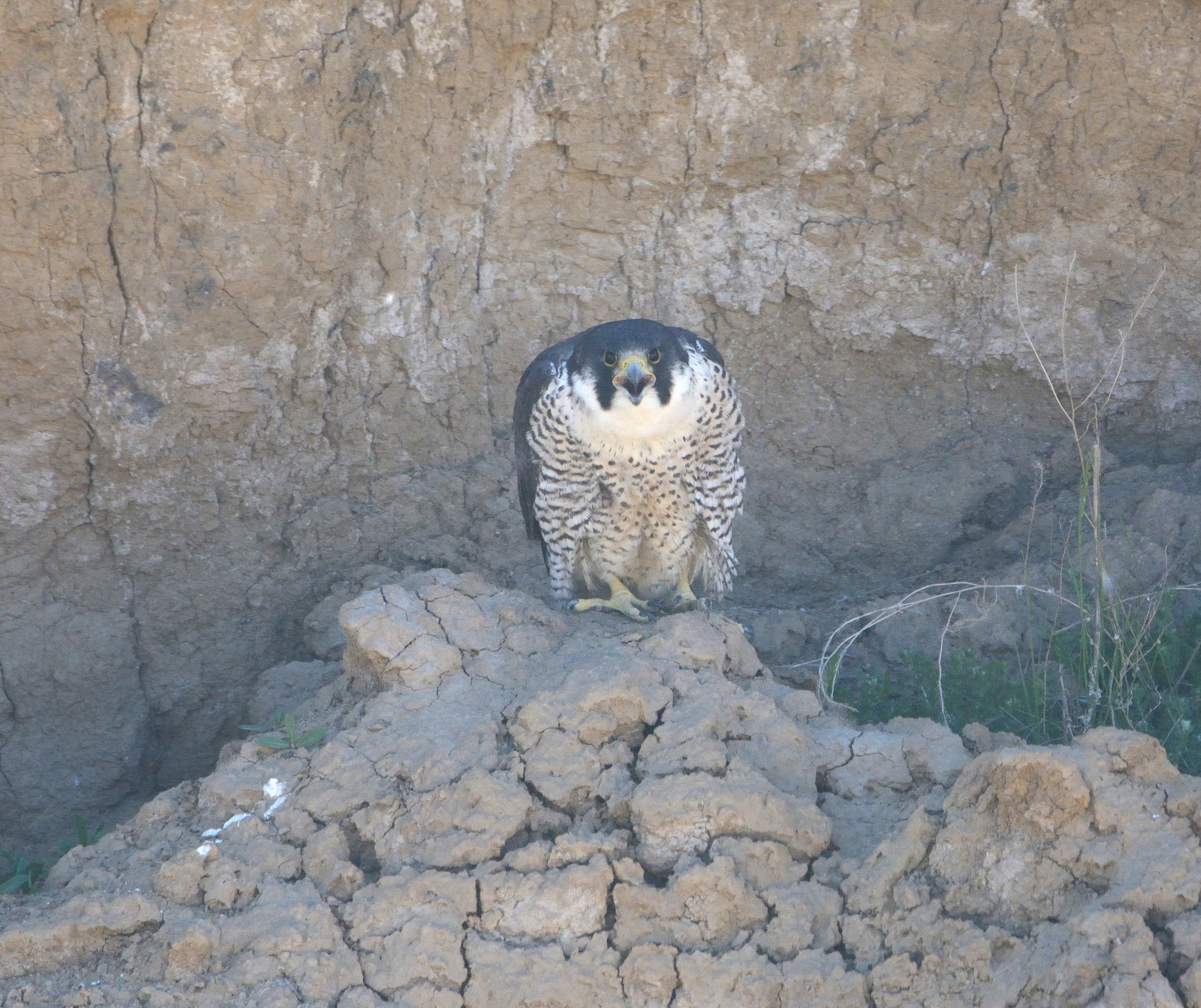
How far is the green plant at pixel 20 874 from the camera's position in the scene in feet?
13.4

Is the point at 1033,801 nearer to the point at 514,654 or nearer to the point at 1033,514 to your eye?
the point at 514,654

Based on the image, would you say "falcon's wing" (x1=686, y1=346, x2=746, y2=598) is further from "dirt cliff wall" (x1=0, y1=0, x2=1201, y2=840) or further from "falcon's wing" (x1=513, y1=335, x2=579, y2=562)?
"dirt cliff wall" (x1=0, y1=0, x2=1201, y2=840)

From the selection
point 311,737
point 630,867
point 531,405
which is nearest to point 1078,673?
point 630,867

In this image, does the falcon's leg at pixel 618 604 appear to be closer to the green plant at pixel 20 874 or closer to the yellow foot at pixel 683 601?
the yellow foot at pixel 683 601

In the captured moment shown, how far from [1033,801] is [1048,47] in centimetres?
357

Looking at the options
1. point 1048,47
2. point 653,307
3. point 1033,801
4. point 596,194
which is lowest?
point 1033,801

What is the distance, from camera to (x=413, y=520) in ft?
18.7

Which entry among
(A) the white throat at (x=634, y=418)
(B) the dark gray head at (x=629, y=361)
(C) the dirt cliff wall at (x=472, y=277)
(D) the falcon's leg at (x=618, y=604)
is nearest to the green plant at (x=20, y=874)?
(C) the dirt cliff wall at (x=472, y=277)

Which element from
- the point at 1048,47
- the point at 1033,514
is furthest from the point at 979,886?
the point at 1048,47

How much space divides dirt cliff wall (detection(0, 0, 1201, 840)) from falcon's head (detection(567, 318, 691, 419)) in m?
1.34

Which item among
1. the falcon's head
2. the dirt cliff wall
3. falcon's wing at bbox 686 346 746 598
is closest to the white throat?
the falcon's head

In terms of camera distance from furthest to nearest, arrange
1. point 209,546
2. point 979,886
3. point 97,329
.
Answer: point 209,546 → point 97,329 → point 979,886

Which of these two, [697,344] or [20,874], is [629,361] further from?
[20,874]

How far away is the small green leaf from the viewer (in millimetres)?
3672
